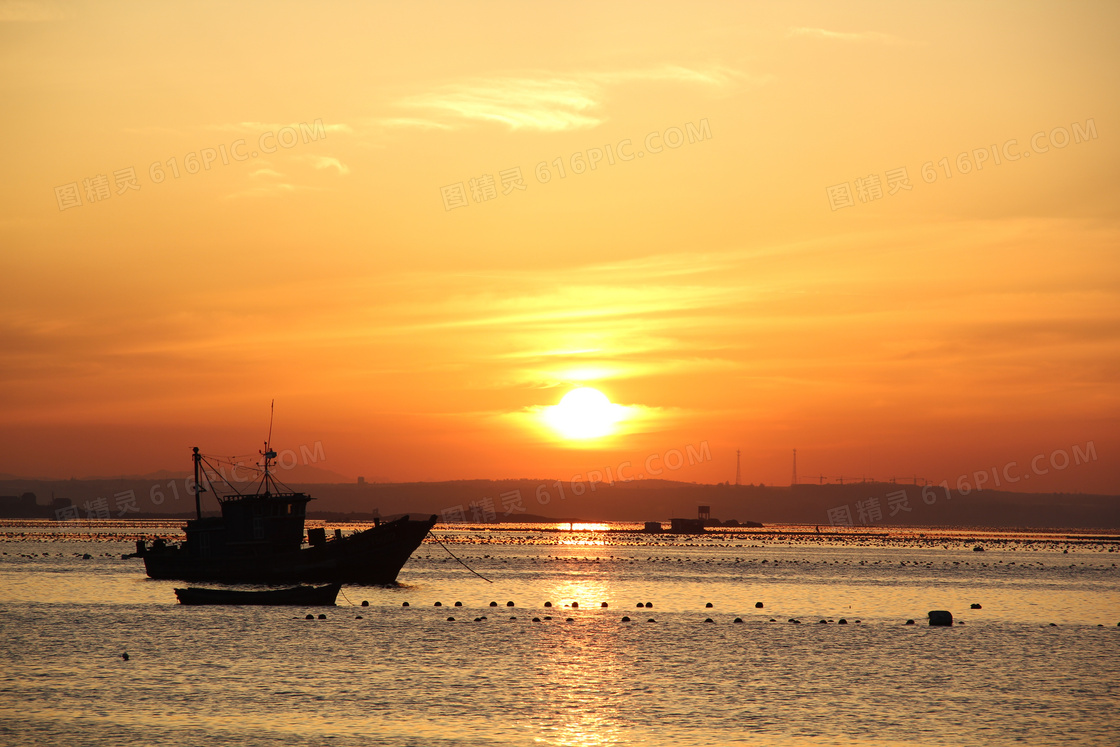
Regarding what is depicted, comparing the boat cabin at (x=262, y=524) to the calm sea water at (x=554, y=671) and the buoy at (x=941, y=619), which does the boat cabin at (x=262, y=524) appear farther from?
the buoy at (x=941, y=619)

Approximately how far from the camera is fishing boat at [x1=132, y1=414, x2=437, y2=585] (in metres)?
79.7

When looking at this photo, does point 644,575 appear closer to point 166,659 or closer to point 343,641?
point 343,641

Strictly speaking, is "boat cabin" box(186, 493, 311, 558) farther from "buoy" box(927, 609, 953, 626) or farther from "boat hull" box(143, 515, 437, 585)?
"buoy" box(927, 609, 953, 626)

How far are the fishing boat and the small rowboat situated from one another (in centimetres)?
1255

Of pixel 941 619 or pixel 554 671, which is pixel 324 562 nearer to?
pixel 941 619

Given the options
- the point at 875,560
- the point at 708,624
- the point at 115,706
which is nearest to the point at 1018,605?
the point at 708,624

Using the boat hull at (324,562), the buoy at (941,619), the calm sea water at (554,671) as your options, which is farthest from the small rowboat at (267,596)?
the buoy at (941,619)

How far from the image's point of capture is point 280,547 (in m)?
79.8

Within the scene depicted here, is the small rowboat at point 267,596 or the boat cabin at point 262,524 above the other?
the boat cabin at point 262,524

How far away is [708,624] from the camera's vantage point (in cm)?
5784

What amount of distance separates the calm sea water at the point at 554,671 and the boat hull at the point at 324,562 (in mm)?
5064

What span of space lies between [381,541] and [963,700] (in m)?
55.6

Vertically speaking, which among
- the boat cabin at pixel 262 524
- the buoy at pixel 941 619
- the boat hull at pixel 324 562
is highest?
the boat cabin at pixel 262 524

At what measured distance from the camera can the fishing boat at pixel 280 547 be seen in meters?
79.7
